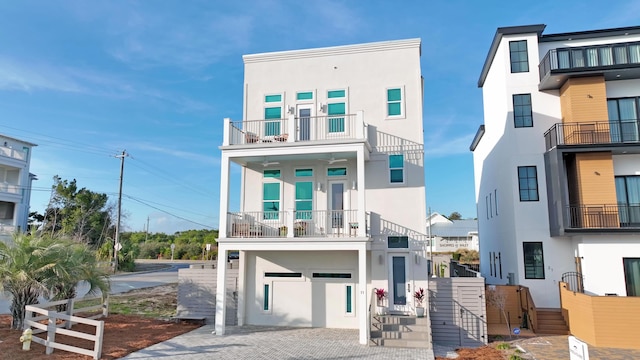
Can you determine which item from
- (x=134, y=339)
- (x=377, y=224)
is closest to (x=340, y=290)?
(x=377, y=224)

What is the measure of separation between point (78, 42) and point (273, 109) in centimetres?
912

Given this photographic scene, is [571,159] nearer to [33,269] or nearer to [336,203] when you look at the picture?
[336,203]

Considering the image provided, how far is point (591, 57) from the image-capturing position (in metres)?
15.7

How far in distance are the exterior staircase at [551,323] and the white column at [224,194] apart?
11569mm

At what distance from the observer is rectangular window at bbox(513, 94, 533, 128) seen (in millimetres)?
16469

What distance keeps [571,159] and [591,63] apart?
4.03 metres

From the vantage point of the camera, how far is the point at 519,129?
1647 centimetres

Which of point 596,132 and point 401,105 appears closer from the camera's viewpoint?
point 401,105

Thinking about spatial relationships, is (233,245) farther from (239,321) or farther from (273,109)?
(273,109)

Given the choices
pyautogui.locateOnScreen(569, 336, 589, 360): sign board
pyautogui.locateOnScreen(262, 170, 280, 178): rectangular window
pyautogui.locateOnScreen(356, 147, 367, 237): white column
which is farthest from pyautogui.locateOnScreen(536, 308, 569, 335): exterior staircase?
pyautogui.locateOnScreen(262, 170, 280, 178): rectangular window

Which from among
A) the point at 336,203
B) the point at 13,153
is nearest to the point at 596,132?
the point at 336,203

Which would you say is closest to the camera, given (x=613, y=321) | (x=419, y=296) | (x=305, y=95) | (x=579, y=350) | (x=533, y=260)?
(x=579, y=350)

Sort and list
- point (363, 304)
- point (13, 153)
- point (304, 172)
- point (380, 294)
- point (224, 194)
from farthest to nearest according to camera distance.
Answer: point (13, 153) < point (304, 172) < point (224, 194) < point (380, 294) < point (363, 304)

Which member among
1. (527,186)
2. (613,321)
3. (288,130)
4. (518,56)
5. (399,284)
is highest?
(518,56)
